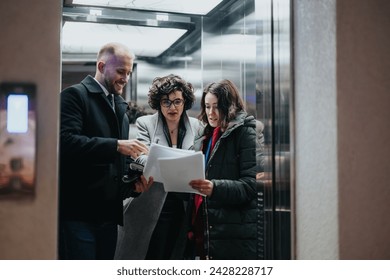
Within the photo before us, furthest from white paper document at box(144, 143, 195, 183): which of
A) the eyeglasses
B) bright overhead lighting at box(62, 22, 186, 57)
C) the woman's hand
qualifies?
bright overhead lighting at box(62, 22, 186, 57)

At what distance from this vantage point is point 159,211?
338 centimetres

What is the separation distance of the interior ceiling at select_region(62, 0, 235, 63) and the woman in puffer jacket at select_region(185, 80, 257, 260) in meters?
1.13

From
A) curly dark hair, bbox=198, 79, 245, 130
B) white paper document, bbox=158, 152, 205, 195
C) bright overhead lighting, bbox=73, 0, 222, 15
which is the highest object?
bright overhead lighting, bbox=73, 0, 222, 15

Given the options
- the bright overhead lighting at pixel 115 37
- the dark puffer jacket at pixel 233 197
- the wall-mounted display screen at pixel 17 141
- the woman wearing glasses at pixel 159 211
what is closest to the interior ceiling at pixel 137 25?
the bright overhead lighting at pixel 115 37

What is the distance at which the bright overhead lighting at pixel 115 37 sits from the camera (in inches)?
180

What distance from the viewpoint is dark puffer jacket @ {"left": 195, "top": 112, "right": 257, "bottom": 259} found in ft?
9.90

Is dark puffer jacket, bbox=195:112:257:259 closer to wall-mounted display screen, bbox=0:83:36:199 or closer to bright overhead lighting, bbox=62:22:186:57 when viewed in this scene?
wall-mounted display screen, bbox=0:83:36:199

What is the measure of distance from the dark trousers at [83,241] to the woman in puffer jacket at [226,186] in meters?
0.61

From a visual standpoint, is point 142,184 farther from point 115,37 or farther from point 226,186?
point 115,37

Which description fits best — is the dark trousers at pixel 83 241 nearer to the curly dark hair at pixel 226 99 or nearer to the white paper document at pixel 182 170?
the white paper document at pixel 182 170

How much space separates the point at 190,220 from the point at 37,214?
1.43 meters

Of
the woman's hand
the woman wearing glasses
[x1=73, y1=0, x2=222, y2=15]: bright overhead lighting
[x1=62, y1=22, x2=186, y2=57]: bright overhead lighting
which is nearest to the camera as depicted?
the woman's hand

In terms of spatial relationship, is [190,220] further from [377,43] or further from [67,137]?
[377,43]

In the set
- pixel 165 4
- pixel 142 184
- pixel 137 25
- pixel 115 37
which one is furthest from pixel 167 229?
pixel 115 37
